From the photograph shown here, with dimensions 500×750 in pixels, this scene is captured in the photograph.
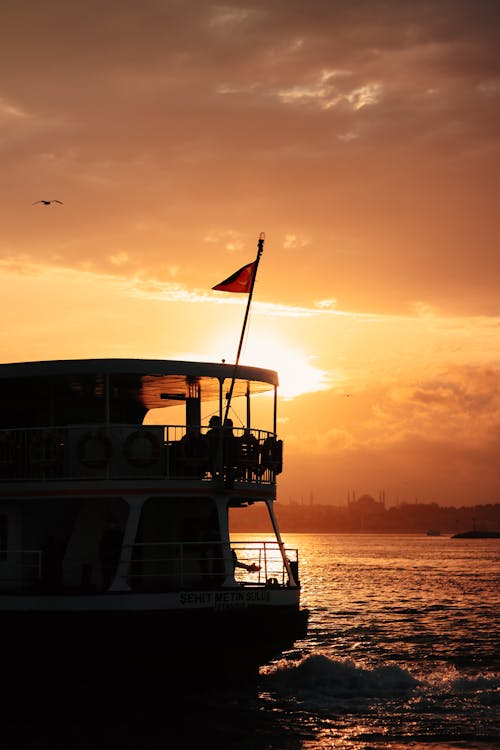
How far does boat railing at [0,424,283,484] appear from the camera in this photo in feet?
79.6

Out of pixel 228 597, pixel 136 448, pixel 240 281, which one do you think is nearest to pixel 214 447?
pixel 136 448

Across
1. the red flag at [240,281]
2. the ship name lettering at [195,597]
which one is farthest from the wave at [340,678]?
the red flag at [240,281]

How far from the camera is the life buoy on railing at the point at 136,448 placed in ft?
79.4

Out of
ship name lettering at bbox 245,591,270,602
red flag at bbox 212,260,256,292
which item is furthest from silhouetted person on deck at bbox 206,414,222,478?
red flag at bbox 212,260,256,292

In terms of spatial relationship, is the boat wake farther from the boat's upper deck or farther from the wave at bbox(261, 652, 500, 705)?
the boat's upper deck

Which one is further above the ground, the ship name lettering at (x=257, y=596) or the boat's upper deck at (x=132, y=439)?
the boat's upper deck at (x=132, y=439)

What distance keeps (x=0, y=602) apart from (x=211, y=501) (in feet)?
19.5

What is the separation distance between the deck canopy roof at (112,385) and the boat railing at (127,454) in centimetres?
114

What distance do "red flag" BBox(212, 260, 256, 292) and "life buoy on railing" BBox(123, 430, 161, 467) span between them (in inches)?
201

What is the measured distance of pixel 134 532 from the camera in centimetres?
2358

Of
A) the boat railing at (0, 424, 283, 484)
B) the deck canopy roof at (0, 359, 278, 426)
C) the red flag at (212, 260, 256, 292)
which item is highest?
the red flag at (212, 260, 256, 292)

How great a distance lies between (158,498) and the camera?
25.7 meters

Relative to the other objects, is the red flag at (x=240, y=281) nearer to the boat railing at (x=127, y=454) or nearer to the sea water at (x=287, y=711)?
the boat railing at (x=127, y=454)

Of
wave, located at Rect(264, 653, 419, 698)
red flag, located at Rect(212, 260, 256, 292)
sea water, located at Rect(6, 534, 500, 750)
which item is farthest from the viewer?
red flag, located at Rect(212, 260, 256, 292)
